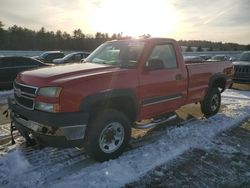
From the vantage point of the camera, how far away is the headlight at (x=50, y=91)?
14.0 ft

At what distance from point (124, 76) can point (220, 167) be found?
83.6 inches

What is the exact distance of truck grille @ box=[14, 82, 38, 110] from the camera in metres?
4.52

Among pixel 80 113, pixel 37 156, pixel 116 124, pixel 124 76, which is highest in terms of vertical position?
pixel 124 76

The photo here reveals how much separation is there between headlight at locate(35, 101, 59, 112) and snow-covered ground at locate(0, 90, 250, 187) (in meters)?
0.96

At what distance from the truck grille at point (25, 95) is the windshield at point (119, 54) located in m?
1.64

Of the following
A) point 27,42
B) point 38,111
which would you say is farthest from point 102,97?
point 27,42

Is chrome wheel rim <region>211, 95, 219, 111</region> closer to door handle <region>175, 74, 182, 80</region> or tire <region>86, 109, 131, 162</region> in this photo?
door handle <region>175, 74, 182, 80</region>

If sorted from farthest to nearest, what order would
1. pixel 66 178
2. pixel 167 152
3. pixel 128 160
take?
pixel 167 152 < pixel 128 160 < pixel 66 178

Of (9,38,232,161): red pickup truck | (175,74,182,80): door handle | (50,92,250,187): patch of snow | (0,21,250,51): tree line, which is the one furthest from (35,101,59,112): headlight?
(0,21,250,51): tree line

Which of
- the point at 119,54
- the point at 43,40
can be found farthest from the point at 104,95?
the point at 43,40

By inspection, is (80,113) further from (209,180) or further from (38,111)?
(209,180)

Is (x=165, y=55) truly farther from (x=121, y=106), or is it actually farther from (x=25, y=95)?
(x=25, y=95)

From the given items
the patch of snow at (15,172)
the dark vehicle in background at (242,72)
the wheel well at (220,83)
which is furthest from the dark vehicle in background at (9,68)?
the dark vehicle in background at (242,72)

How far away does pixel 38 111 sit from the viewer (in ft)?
14.3
